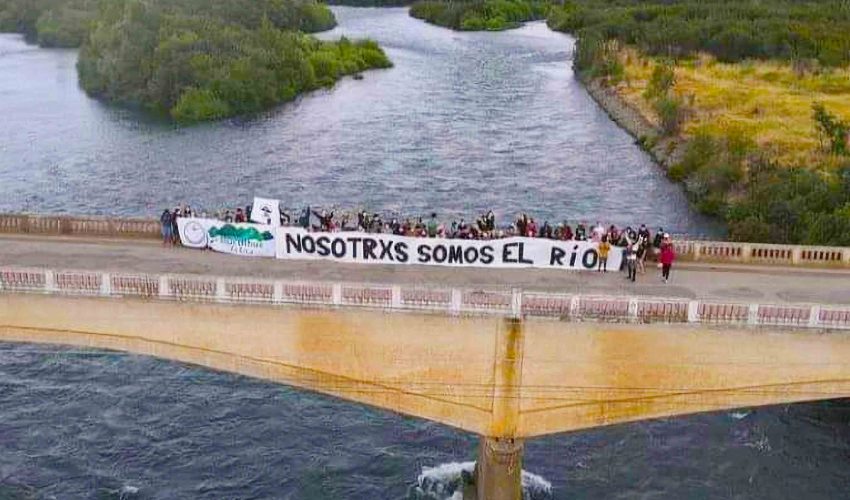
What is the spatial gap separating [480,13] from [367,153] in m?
99.9

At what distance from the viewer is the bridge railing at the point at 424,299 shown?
26688 mm

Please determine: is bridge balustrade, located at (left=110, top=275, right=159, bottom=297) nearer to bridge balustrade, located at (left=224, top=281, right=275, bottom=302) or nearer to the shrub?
bridge balustrade, located at (left=224, top=281, right=275, bottom=302)

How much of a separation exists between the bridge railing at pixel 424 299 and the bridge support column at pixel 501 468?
4048 millimetres

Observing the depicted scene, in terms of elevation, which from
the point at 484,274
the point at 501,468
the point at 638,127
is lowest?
the point at 501,468

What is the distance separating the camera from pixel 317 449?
117 ft

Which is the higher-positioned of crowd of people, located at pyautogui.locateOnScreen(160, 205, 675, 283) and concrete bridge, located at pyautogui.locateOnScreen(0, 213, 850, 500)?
crowd of people, located at pyautogui.locateOnScreen(160, 205, 675, 283)

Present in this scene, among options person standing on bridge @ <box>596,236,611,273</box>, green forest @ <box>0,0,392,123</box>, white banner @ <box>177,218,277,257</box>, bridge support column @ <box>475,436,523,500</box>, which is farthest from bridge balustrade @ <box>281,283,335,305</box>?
green forest @ <box>0,0,392,123</box>

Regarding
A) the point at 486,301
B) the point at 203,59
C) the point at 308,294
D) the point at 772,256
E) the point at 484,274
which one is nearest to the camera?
the point at 486,301

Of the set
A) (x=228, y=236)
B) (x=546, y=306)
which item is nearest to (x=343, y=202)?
(x=228, y=236)

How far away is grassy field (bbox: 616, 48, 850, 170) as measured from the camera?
230 feet

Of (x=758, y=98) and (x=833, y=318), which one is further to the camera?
(x=758, y=98)

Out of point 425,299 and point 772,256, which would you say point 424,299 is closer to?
point 425,299

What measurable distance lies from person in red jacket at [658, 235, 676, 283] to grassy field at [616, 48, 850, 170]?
36498 millimetres

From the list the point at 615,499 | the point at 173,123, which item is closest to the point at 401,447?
the point at 615,499
